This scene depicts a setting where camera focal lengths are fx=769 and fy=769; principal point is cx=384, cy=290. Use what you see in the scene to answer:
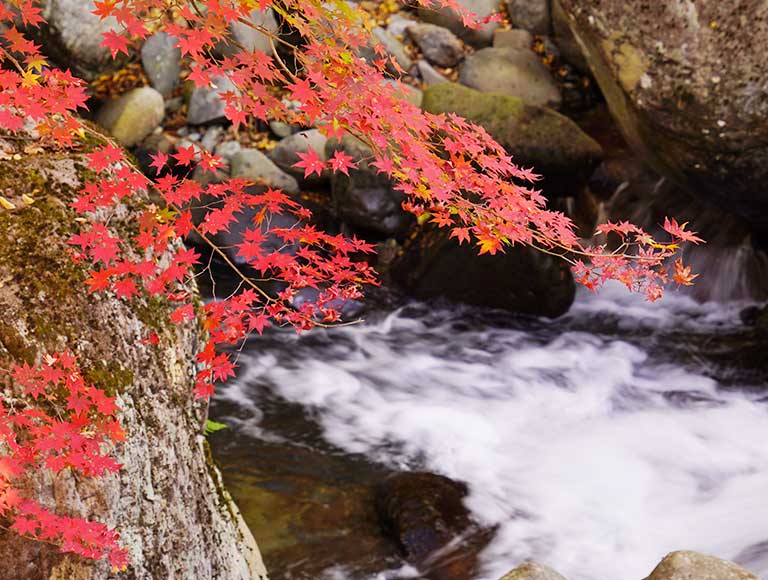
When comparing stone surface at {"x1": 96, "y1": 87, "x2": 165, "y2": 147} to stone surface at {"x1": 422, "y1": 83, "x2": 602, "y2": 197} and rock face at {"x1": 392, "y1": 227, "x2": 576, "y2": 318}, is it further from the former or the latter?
rock face at {"x1": 392, "y1": 227, "x2": 576, "y2": 318}

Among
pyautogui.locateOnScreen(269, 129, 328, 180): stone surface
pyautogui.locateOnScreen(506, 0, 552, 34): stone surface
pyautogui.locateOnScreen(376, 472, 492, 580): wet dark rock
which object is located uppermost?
pyautogui.locateOnScreen(506, 0, 552, 34): stone surface

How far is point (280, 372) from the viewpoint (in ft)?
21.2

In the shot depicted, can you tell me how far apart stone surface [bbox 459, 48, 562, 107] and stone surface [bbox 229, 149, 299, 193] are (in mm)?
2725

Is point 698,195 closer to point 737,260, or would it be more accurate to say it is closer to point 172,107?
point 737,260

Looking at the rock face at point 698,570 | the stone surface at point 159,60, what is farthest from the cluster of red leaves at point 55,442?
the stone surface at point 159,60

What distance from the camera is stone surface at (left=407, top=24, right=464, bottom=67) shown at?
988 centimetres

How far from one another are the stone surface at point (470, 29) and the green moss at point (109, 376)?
846 cm

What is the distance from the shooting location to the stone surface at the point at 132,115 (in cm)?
831

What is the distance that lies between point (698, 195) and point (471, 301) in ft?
7.69

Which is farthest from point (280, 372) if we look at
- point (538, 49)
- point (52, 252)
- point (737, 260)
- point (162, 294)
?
point (538, 49)

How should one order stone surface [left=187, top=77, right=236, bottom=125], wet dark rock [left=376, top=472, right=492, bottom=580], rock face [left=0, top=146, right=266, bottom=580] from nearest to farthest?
rock face [left=0, top=146, right=266, bottom=580] < wet dark rock [left=376, top=472, right=492, bottom=580] < stone surface [left=187, top=77, right=236, bottom=125]

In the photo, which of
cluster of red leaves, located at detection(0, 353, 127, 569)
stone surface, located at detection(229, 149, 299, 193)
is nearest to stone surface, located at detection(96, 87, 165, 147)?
stone surface, located at detection(229, 149, 299, 193)

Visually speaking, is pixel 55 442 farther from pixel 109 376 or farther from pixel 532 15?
pixel 532 15

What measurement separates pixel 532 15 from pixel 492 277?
4.44 meters
